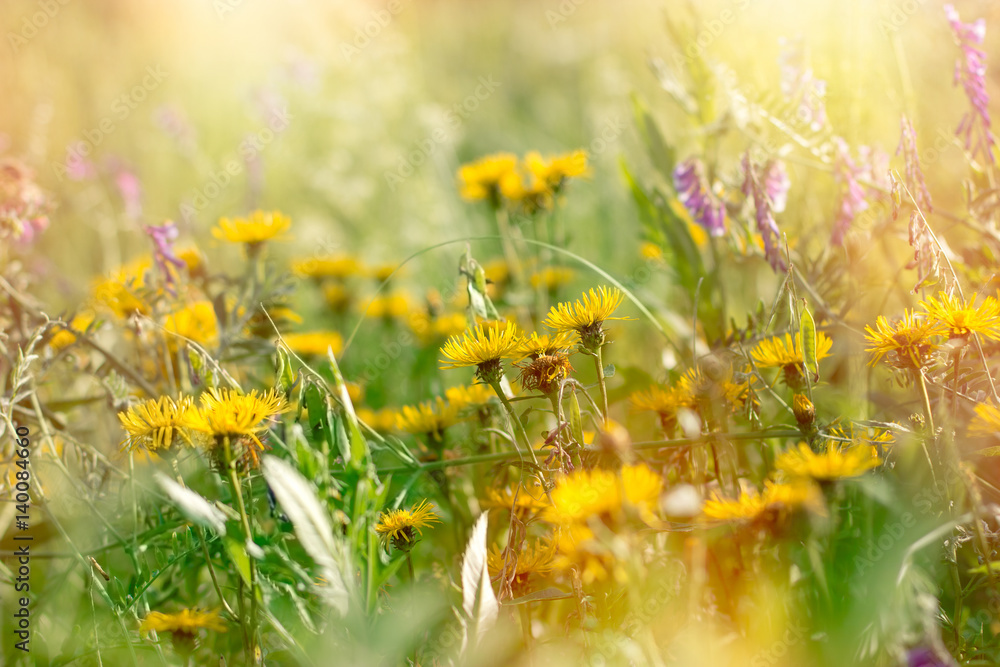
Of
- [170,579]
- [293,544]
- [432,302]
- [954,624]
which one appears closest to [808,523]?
[954,624]

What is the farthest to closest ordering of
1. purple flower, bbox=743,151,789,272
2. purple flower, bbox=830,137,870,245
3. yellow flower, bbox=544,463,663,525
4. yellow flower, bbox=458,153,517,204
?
1. yellow flower, bbox=458,153,517,204
2. purple flower, bbox=830,137,870,245
3. purple flower, bbox=743,151,789,272
4. yellow flower, bbox=544,463,663,525

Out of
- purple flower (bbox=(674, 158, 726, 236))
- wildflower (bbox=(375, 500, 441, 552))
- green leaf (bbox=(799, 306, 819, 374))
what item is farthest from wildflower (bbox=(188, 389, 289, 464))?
purple flower (bbox=(674, 158, 726, 236))

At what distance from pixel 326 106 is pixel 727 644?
360cm

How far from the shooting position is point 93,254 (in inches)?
106

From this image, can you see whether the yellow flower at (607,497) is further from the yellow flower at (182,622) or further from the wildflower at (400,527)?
the yellow flower at (182,622)

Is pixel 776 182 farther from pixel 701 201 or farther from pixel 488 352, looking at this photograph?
pixel 488 352

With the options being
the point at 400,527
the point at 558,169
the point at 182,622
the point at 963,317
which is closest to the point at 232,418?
the point at 400,527

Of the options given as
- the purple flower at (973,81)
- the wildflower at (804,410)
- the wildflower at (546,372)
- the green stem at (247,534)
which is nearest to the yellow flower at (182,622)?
the green stem at (247,534)

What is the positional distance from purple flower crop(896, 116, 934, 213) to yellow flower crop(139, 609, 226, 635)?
39.9 inches

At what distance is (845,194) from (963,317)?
0.44 metres

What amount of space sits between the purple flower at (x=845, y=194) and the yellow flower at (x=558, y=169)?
0.52 metres

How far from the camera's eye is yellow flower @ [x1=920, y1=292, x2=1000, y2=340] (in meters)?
0.72

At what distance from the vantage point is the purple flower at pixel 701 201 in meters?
1.21

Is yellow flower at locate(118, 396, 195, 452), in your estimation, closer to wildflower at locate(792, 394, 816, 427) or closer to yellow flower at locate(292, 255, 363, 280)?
wildflower at locate(792, 394, 816, 427)
